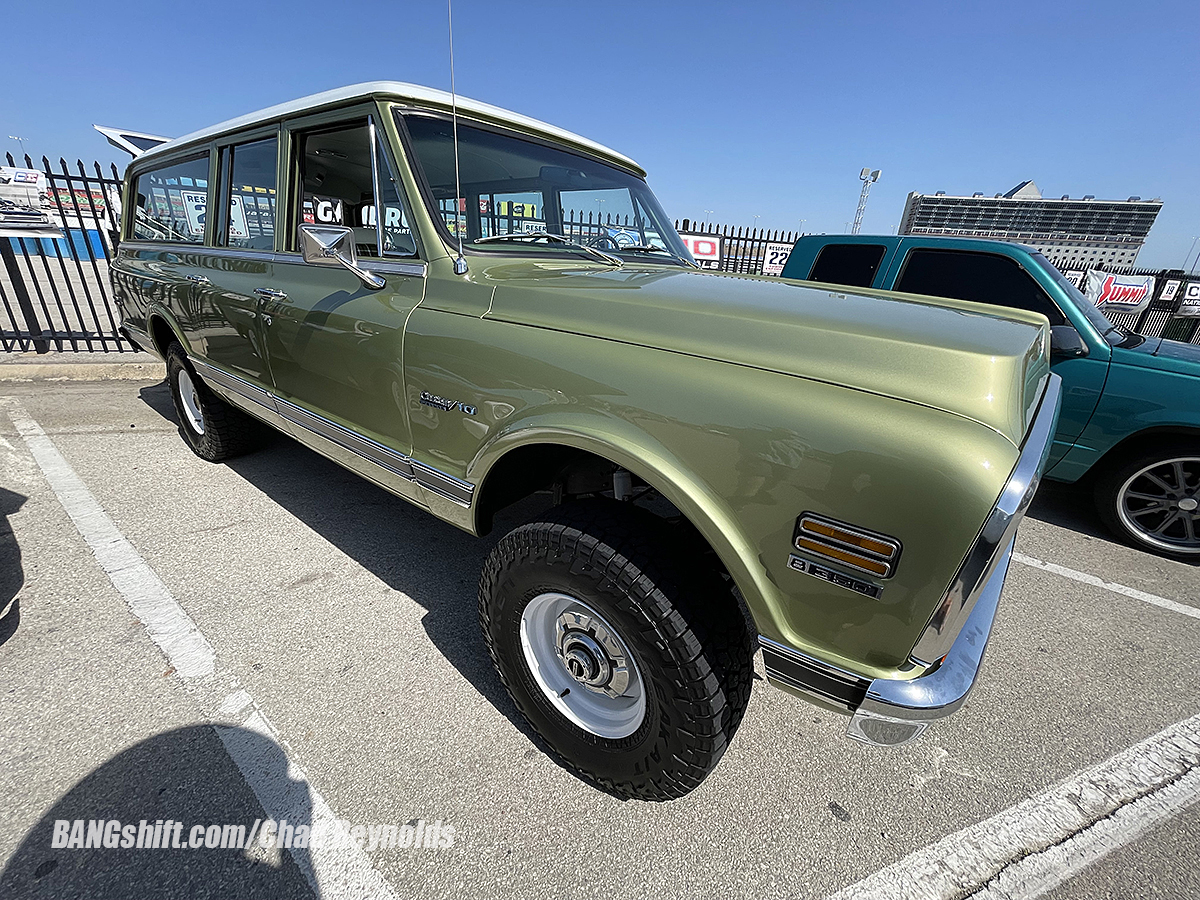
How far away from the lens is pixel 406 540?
3068 mm

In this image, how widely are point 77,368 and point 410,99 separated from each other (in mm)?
6083

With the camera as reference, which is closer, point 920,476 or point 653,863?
point 920,476

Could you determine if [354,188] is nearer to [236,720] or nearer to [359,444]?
[359,444]

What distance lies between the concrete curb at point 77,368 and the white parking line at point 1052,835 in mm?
6914

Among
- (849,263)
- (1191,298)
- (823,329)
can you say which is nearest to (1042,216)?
(1191,298)

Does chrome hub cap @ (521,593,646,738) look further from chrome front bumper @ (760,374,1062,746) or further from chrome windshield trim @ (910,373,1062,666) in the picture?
chrome windshield trim @ (910,373,1062,666)

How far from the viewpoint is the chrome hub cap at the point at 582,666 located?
5.48 feet

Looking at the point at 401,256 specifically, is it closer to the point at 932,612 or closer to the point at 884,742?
the point at 932,612

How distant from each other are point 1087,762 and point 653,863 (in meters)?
1.72

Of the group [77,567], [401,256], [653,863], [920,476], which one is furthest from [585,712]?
[77,567]

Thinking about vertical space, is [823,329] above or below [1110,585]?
above

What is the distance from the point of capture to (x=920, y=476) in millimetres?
1070

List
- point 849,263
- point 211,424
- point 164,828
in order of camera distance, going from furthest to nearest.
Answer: point 849,263 < point 211,424 < point 164,828

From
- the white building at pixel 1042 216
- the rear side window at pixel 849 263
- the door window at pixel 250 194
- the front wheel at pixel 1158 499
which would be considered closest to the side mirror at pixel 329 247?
the door window at pixel 250 194
